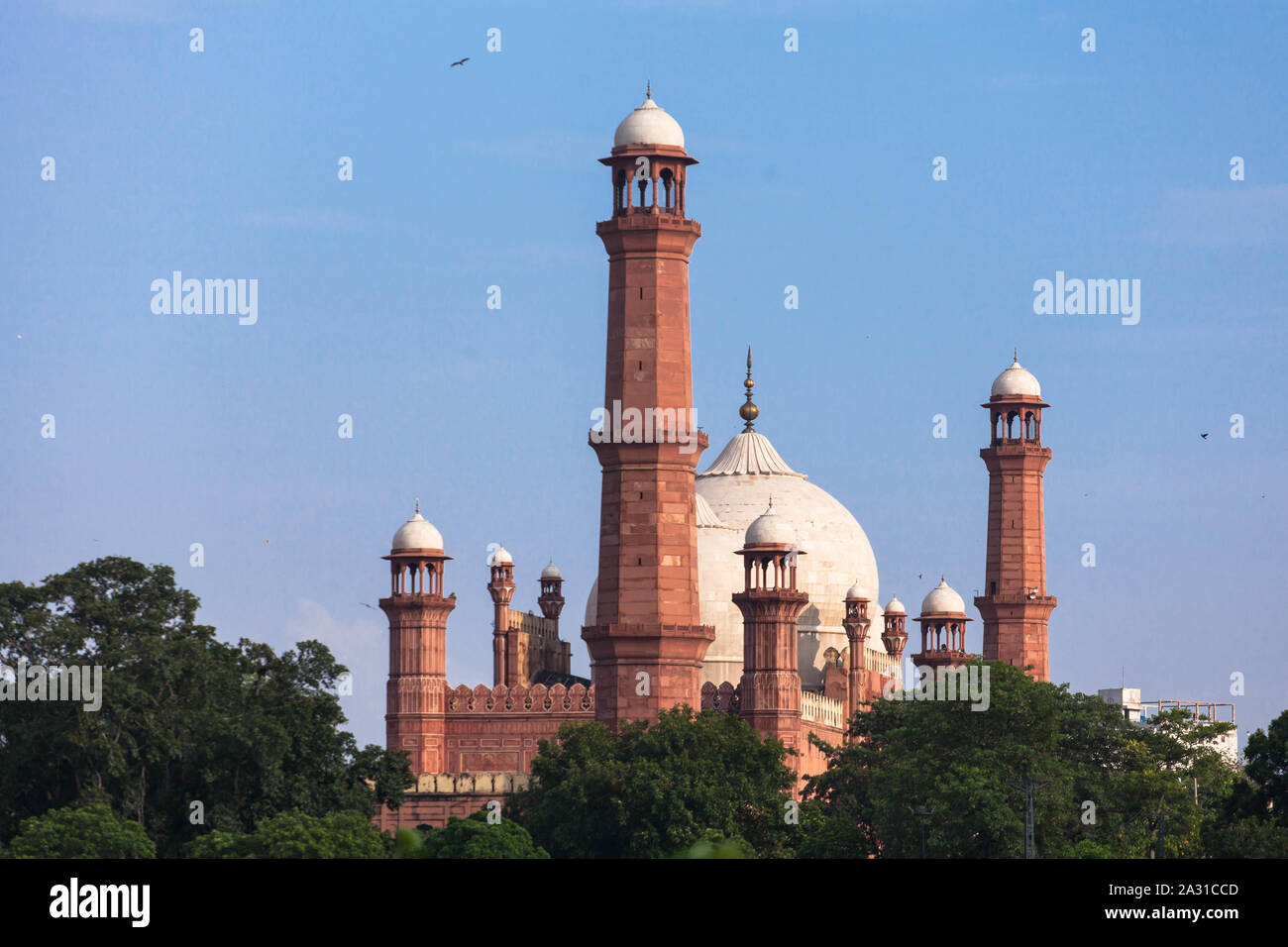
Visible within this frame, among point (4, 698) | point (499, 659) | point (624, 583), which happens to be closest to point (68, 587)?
point (4, 698)

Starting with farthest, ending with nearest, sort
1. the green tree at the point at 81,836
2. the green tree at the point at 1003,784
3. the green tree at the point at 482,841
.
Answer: the green tree at the point at 1003,784
the green tree at the point at 482,841
the green tree at the point at 81,836

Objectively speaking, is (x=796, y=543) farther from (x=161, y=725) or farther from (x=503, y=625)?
(x=161, y=725)

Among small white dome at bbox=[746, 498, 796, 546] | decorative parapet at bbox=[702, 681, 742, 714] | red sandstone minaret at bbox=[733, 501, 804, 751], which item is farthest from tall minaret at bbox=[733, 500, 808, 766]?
decorative parapet at bbox=[702, 681, 742, 714]

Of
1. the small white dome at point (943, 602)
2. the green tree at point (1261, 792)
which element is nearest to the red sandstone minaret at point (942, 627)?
the small white dome at point (943, 602)

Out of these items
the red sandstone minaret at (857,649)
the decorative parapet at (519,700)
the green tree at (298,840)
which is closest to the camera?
the green tree at (298,840)

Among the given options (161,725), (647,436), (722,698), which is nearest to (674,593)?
(647,436)

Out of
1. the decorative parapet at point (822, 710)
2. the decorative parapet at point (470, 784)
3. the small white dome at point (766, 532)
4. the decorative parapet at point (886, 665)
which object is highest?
the small white dome at point (766, 532)

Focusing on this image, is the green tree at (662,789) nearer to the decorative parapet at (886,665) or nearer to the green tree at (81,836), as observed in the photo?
the green tree at (81,836)
